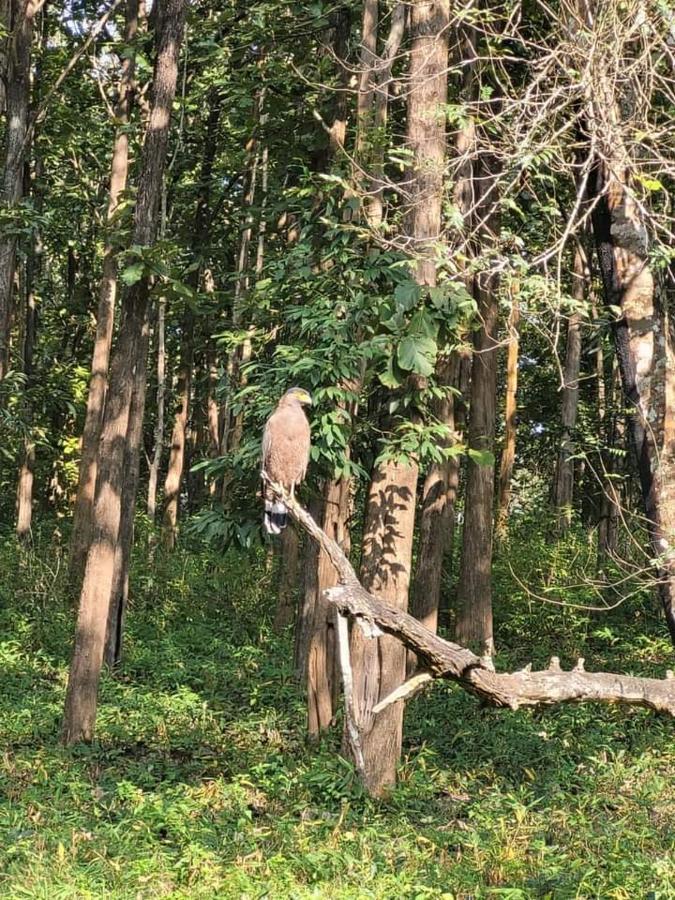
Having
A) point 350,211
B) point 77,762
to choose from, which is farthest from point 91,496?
point 350,211

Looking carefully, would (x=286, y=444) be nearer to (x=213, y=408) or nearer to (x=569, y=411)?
(x=569, y=411)

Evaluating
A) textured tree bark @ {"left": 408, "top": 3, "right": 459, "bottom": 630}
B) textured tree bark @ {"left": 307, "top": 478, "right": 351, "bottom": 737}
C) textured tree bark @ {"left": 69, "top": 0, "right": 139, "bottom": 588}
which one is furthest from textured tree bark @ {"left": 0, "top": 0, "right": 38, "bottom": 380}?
textured tree bark @ {"left": 408, "top": 3, "right": 459, "bottom": 630}

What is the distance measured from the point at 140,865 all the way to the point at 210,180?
41.1ft

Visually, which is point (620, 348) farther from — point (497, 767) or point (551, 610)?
point (551, 610)

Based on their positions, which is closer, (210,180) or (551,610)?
(551,610)

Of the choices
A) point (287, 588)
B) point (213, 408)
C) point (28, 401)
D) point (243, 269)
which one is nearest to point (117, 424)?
point (287, 588)

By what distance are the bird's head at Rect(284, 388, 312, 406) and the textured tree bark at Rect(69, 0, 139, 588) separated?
710cm

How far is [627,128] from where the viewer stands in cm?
707

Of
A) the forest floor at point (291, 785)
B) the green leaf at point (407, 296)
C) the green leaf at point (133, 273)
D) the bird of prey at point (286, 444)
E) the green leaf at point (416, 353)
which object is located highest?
the green leaf at point (133, 273)

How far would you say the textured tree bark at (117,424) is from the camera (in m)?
10.3

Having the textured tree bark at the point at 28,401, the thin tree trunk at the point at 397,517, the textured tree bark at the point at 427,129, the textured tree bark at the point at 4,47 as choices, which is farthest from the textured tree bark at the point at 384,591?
the textured tree bark at the point at 28,401

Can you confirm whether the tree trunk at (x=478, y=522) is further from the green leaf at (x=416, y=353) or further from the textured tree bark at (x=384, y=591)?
the green leaf at (x=416, y=353)

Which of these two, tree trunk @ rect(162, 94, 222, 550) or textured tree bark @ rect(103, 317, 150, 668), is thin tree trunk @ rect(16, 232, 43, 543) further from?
textured tree bark @ rect(103, 317, 150, 668)

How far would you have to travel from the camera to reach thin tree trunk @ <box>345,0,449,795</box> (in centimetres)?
902
